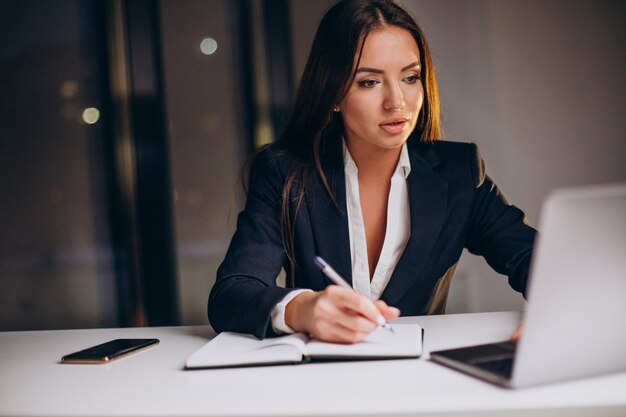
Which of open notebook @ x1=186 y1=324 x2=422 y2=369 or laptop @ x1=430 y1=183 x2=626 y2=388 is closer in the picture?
laptop @ x1=430 y1=183 x2=626 y2=388

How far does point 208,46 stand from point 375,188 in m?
2.36

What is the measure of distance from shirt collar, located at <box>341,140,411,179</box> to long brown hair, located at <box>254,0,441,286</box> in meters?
0.03

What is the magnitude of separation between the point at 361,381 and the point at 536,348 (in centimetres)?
26

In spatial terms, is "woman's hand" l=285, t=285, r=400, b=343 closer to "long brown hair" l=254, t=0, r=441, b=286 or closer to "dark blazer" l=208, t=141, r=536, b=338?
"dark blazer" l=208, t=141, r=536, b=338

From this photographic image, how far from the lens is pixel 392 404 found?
2.41 ft

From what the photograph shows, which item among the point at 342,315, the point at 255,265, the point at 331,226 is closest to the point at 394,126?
the point at 331,226

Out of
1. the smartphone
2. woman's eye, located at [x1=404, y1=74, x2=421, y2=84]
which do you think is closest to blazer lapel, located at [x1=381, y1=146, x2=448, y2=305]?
woman's eye, located at [x1=404, y1=74, x2=421, y2=84]

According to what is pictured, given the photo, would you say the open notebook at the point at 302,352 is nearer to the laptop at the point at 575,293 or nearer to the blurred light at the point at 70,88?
the laptop at the point at 575,293

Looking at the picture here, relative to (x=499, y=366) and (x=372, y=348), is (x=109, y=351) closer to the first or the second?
(x=372, y=348)

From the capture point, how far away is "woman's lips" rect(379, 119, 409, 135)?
5.34 ft

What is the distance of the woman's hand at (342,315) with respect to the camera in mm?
Result: 982

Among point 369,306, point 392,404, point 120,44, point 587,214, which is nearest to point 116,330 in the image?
point 369,306

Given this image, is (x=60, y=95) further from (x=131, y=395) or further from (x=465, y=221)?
(x=131, y=395)

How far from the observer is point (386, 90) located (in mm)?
1626
